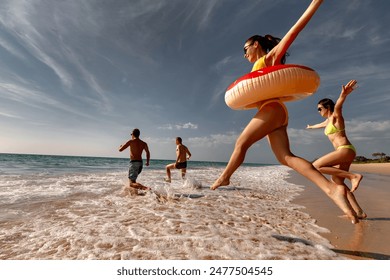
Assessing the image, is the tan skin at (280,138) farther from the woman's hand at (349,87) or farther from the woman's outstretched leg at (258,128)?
the woman's hand at (349,87)

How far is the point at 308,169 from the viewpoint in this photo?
2.66 m

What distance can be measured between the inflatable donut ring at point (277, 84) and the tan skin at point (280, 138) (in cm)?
17

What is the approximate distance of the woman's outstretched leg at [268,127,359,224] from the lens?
256 cm

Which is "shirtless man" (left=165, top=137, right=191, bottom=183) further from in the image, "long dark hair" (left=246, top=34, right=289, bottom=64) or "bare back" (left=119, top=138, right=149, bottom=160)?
"long dark hair" (left=246, top=34, right=289, bottom=64)

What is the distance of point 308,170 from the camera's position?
2.66m

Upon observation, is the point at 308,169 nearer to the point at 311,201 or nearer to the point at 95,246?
the point at 95,246

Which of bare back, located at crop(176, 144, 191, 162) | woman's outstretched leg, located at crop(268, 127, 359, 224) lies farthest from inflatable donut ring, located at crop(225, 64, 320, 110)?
bare back, located at crop(176, 144, 191, 162)

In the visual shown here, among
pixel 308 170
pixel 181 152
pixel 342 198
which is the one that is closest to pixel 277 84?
pixel 308 170

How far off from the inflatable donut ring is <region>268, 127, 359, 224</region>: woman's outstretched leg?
1.46ft

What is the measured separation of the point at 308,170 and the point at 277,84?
101cm

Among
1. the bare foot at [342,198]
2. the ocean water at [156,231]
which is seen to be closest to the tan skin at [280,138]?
the bare foot at [342,198]

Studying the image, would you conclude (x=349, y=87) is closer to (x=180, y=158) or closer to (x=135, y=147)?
(x=135, y=147)

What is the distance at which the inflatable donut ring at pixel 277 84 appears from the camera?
260 cm
